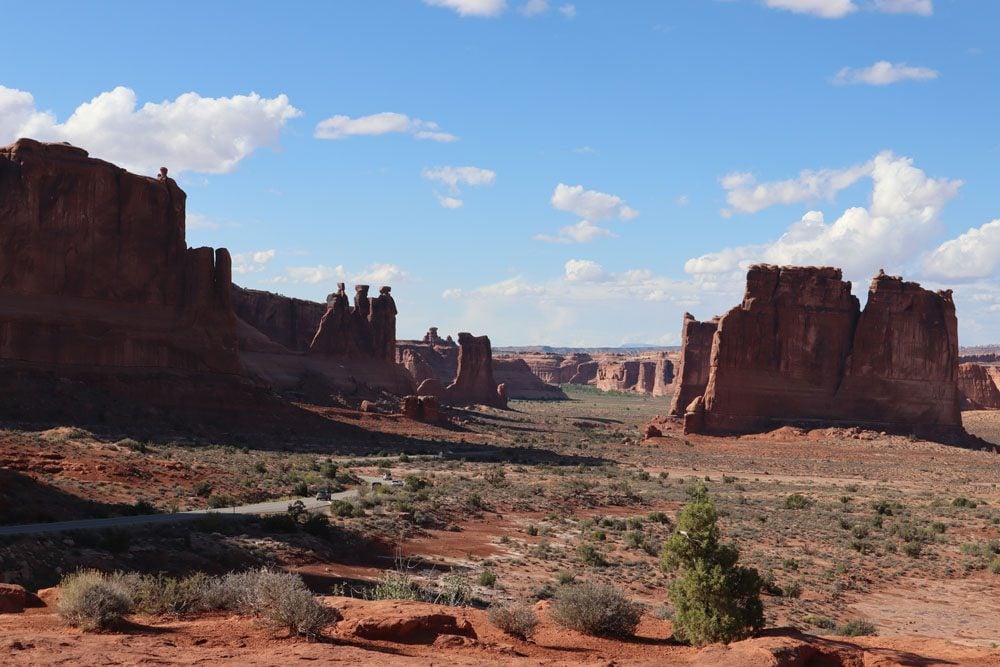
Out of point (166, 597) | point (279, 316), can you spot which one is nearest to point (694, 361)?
point (279, 316)

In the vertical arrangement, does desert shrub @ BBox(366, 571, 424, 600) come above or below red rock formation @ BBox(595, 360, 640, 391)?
below

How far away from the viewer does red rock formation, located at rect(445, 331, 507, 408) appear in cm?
11119

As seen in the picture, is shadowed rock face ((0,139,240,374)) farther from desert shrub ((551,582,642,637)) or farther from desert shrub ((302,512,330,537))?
desert shrub ((551,582,642,637))

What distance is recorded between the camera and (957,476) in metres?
51.8

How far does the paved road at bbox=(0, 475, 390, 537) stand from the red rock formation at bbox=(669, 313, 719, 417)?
58044 millimetres

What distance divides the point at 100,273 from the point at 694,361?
54.5 metres

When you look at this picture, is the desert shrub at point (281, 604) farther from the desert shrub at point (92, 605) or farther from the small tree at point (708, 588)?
the small tree at point (708, 588)

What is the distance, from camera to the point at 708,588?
41.7 ft

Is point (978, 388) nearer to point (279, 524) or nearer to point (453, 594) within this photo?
point (279, 524)

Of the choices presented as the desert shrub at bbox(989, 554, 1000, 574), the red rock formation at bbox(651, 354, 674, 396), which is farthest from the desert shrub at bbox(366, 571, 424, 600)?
the red rock formation at bbox(651, 354, 674, 396)

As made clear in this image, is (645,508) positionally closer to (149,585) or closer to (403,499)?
(403,499)

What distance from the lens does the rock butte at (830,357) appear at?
221ft

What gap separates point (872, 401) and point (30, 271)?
179ft

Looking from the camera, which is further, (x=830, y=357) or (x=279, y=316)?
(x=279, y=316)
